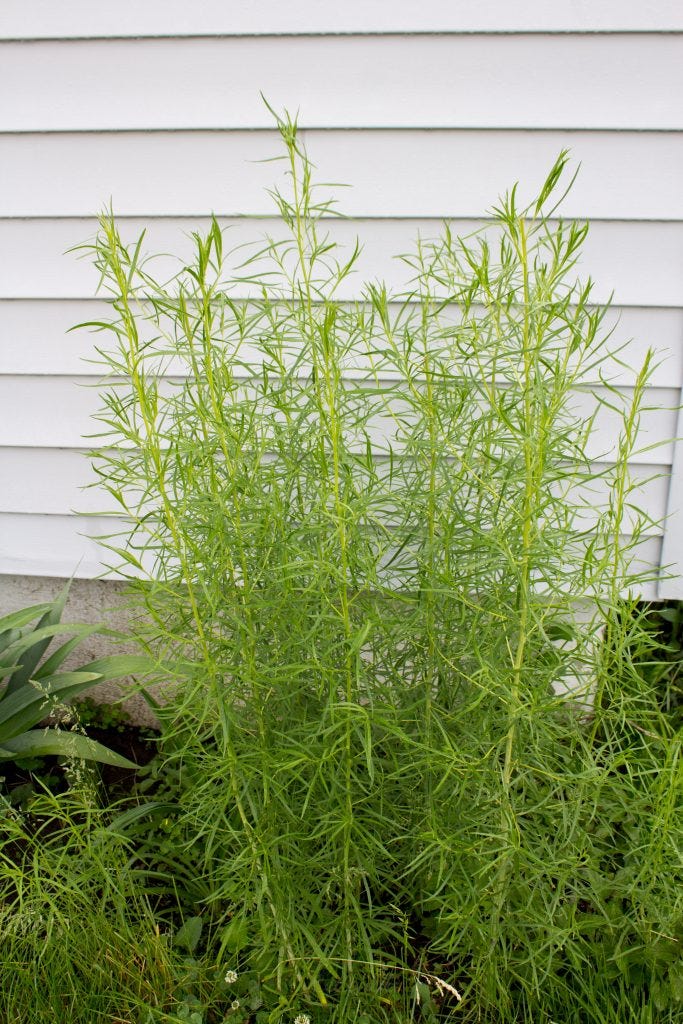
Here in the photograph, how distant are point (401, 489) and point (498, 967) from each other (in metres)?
1.09

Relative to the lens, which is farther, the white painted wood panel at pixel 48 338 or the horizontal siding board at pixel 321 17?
the white painted wood panel at pixel 48 338

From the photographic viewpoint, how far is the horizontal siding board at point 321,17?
2424 millimetres

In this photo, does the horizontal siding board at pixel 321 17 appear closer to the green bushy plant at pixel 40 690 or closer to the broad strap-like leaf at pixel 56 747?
the green bushy plant at pixel 40 690

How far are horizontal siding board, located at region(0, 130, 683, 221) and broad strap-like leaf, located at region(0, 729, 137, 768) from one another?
1.54 metres

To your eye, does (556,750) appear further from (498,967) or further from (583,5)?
(583,5)

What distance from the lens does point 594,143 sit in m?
2.53

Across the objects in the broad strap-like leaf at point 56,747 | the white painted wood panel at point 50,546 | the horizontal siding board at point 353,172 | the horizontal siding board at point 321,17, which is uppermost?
the horizontal siding board at point 321,17

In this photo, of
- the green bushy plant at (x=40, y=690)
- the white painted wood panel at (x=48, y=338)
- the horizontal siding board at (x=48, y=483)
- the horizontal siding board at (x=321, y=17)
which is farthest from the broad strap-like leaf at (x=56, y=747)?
the horizontal siding board at (x=321, y=17)

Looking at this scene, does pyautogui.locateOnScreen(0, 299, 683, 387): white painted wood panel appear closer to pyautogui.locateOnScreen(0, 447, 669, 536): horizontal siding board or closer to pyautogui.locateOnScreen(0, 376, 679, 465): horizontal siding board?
pyautogui.locateOnScreen(0, 376, 679, 465): horizontal siding board

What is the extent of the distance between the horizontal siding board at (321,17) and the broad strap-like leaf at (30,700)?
184cm

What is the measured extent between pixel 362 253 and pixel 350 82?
0.46 metres

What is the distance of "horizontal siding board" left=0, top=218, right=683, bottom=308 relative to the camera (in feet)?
8.55

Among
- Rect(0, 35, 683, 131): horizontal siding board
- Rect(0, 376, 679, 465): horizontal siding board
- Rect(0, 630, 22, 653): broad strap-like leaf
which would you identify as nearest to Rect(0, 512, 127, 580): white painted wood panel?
Rect(0, 376, 679, 465): horizontal siding board

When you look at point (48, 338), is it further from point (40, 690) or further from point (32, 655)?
point (40, 690)
